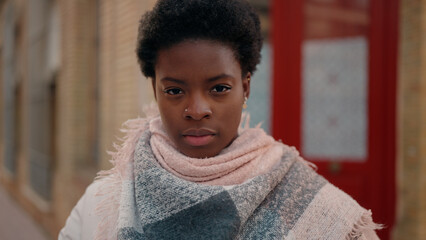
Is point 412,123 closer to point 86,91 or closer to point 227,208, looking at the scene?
point 227,208

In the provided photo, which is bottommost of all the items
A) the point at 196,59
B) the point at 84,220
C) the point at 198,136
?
the point at 84,220

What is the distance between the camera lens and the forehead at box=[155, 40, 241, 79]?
1.26 m

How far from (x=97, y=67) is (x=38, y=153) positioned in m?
2.79

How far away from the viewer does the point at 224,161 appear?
4.39 ft

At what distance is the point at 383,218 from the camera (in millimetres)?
3744

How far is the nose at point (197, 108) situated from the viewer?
4.11 ft

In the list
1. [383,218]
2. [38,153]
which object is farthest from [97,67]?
[383,218]

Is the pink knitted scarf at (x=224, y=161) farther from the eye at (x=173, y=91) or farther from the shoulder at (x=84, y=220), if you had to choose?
the shoulder at (x=84, y=220)

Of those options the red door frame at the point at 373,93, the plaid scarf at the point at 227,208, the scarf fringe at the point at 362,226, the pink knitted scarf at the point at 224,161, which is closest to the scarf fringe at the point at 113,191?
the plaid scarf at the point at 227,208

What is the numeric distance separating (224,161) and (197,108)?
213mm

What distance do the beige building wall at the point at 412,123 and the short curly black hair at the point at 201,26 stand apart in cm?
249

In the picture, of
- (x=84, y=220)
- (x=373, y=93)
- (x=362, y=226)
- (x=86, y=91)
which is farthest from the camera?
(x=86, y=91)

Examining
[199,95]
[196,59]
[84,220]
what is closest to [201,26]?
[196,59]

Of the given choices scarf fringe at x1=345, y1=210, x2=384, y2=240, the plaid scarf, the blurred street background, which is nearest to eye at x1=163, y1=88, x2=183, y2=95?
the plaid scarf
